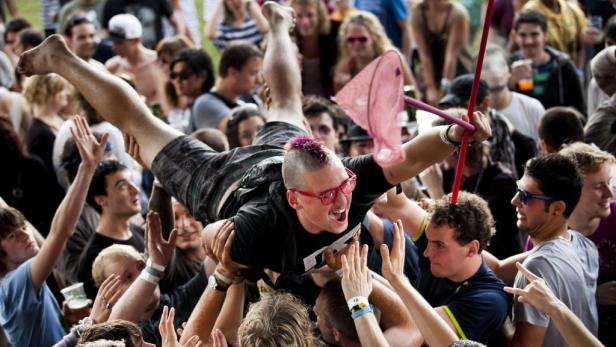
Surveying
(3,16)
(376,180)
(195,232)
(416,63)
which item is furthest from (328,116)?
(3,16)

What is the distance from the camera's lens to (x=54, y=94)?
7207 mm

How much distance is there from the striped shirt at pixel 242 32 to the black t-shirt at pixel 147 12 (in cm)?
85

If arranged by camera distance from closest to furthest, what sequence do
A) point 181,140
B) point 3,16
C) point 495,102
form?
point 181,140 → point 495,102 → point 3,16

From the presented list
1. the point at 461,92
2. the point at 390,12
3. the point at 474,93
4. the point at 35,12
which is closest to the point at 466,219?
the point at 474,93

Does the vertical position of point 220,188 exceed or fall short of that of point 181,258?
it exceeds it

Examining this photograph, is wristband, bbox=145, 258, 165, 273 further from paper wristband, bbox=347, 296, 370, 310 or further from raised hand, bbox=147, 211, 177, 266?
paper wristband, bbox=347, 296, 370, 310

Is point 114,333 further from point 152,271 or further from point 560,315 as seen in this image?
point 560,315

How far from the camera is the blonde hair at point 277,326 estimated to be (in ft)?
11.0

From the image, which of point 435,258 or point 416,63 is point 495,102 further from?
point 435,258

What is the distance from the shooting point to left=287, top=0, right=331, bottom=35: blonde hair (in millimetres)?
8719

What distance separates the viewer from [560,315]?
3402 mm

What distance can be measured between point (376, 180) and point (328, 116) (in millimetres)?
2232

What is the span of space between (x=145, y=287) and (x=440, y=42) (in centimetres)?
524

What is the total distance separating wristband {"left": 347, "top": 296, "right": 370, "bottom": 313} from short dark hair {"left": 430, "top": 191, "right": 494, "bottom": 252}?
70 cm
